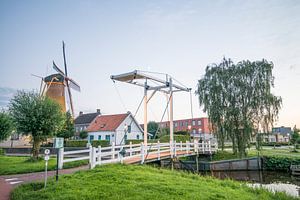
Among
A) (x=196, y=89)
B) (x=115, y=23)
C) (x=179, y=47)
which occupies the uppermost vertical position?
(x=115, y=23)

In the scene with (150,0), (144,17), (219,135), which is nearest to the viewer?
(150,0)

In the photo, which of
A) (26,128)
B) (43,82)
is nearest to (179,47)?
(26,128)

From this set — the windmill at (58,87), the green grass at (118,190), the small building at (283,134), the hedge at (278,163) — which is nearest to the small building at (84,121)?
the windmill at (58,87)

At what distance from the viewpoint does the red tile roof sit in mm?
37316

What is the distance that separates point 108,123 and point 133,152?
64.2ft

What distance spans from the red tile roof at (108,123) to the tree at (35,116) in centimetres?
1830

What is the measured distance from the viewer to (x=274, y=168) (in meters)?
21.7

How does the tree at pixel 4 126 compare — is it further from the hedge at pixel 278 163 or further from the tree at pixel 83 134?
the hedge at pixel 278 163

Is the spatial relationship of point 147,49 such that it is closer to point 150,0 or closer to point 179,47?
point 179,47

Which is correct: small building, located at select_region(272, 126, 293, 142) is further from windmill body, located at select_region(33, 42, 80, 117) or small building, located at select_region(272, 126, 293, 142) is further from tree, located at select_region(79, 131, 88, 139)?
windmill body, located at select_region(33, 42, 80, 117)

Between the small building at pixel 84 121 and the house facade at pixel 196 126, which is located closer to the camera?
the small building at pixel 84 121

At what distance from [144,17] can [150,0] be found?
1.56 metres

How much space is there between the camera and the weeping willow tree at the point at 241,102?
2211cm

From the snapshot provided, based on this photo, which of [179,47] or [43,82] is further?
[43,82]
